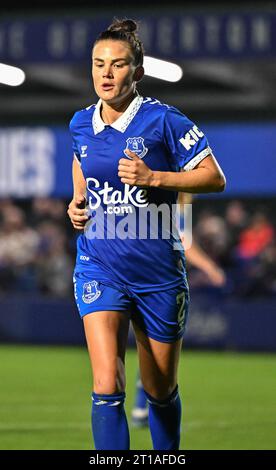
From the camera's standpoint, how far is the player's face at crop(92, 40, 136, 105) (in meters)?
6.05

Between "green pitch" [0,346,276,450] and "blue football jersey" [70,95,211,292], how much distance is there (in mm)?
2217

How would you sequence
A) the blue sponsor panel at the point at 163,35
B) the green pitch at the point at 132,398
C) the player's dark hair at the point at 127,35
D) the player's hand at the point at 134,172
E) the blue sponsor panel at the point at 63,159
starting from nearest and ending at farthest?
the player's hand at the point at 134,172 < the player's dark hair at the point at 127,35 < the green pitch at the point at 132,398 < the blue sponsor panel at the point at 163,35 < the blue sponsor panel at the point at 63,159

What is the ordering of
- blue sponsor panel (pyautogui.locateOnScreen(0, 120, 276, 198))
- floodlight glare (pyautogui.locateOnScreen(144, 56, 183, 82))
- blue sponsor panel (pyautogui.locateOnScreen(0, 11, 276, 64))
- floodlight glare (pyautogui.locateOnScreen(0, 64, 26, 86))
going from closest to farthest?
blue sponsor panel (pyautogui.locateOnScreen(0, 11, 276, 64))
floodlight glare (pyautogui.locateOnScreen(144, 56, 183, 82))
blue sponsor panel (pyautogui.locateOnScreen(0, 120, 276, 198))
floodlight glare (pyautogui.locateOnScreen(0, 64, 26, 86))

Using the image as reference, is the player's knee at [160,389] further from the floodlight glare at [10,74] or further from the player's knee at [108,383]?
the floodlight glare at [10,74]

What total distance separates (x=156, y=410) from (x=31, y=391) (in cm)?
588

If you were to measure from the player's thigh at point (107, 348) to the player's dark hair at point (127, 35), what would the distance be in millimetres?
1319

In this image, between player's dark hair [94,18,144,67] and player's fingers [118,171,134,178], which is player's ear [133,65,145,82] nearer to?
player's dark hair [94,18,144,67]

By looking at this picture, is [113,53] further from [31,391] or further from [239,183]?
[239,183]

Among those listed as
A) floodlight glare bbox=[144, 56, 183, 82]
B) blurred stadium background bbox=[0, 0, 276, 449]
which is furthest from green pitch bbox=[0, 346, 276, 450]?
floodlight glare bbox=[144, 56, 183, 82]

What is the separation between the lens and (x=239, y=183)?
58.7 ft

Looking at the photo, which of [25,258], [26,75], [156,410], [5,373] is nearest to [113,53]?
[156,410]

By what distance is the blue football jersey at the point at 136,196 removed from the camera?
20.0 ft

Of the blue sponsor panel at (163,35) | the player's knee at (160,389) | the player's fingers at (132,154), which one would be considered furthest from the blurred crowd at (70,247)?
the player's fingers at (132,154)

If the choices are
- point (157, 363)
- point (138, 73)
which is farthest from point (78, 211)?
point (157, 363)
